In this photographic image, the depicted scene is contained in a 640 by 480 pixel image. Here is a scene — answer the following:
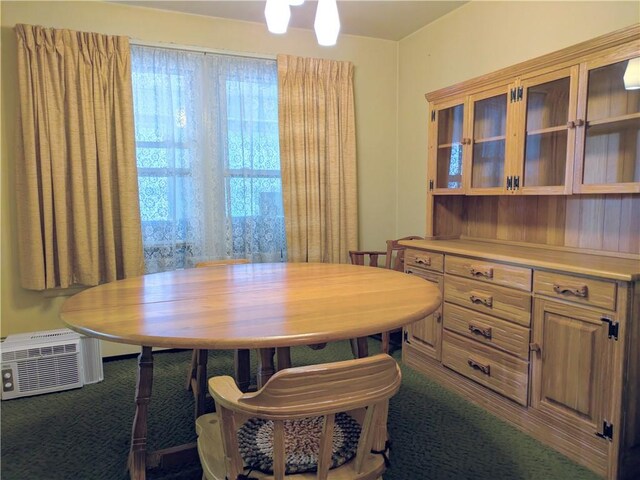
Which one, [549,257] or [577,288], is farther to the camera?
[549,257]

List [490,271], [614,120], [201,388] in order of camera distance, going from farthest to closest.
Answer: [490,271]
[201,388]
[614,120]

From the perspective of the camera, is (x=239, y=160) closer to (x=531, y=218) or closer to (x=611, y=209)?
(x=531, y=218)

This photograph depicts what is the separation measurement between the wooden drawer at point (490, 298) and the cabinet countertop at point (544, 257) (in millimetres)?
157

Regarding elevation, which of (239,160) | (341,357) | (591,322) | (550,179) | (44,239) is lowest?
(341,357)

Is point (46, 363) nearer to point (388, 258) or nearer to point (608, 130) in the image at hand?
point (388, 258)

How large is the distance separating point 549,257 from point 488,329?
48cm

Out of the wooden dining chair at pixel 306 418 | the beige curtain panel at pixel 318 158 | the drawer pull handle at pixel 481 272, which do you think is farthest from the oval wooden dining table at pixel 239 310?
the beige curtain panel at pixel 318 158

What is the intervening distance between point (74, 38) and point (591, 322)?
133 inches

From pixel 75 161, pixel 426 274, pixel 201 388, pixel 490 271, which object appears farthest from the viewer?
pixel 75 161

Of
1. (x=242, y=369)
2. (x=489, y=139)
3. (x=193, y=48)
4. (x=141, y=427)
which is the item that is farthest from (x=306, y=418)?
(x=193, y=48)

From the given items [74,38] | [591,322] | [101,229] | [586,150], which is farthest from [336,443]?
[74,38]

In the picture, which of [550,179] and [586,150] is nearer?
[586,150]

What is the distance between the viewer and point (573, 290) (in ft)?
6.00

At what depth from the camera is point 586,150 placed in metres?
2.05
